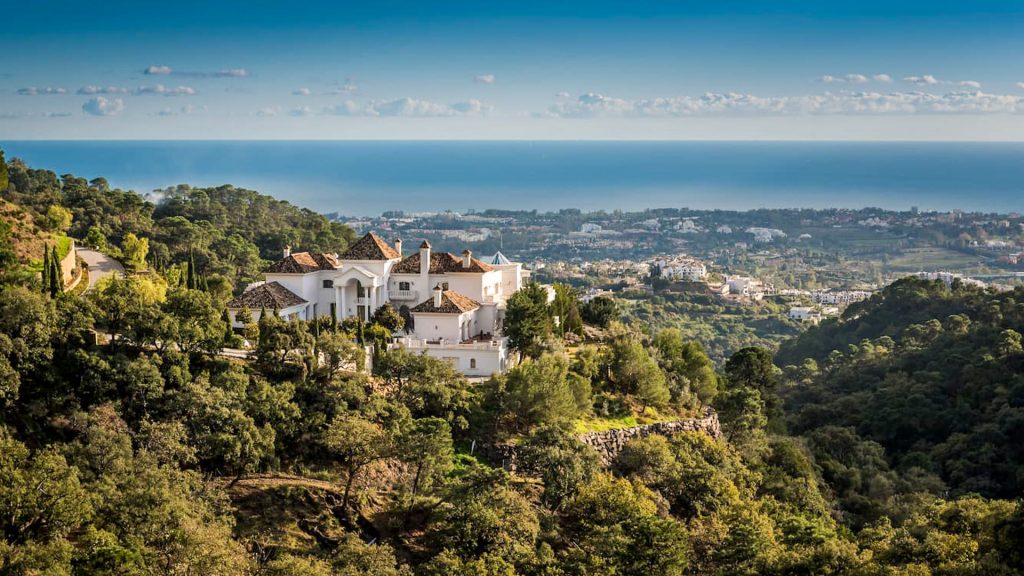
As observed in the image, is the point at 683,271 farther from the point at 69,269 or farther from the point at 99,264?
the point at 69,269

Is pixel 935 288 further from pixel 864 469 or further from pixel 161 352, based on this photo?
pixel 161 352

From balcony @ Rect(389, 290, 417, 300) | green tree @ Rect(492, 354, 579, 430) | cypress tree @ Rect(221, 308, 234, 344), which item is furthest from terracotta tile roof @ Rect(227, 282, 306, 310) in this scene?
green tree @ Rect(492, 354, 579, 430)

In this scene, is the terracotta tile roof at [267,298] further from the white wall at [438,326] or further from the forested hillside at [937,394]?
the forested hillside at [937,394]

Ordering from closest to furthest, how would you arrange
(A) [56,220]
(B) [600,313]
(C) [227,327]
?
(C) [227,327], (A) [56,220], (B) [600,313]

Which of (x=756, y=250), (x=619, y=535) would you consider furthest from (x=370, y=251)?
(x=756, y=250)

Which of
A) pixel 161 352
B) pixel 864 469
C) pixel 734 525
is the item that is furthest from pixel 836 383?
pixel 161 352
